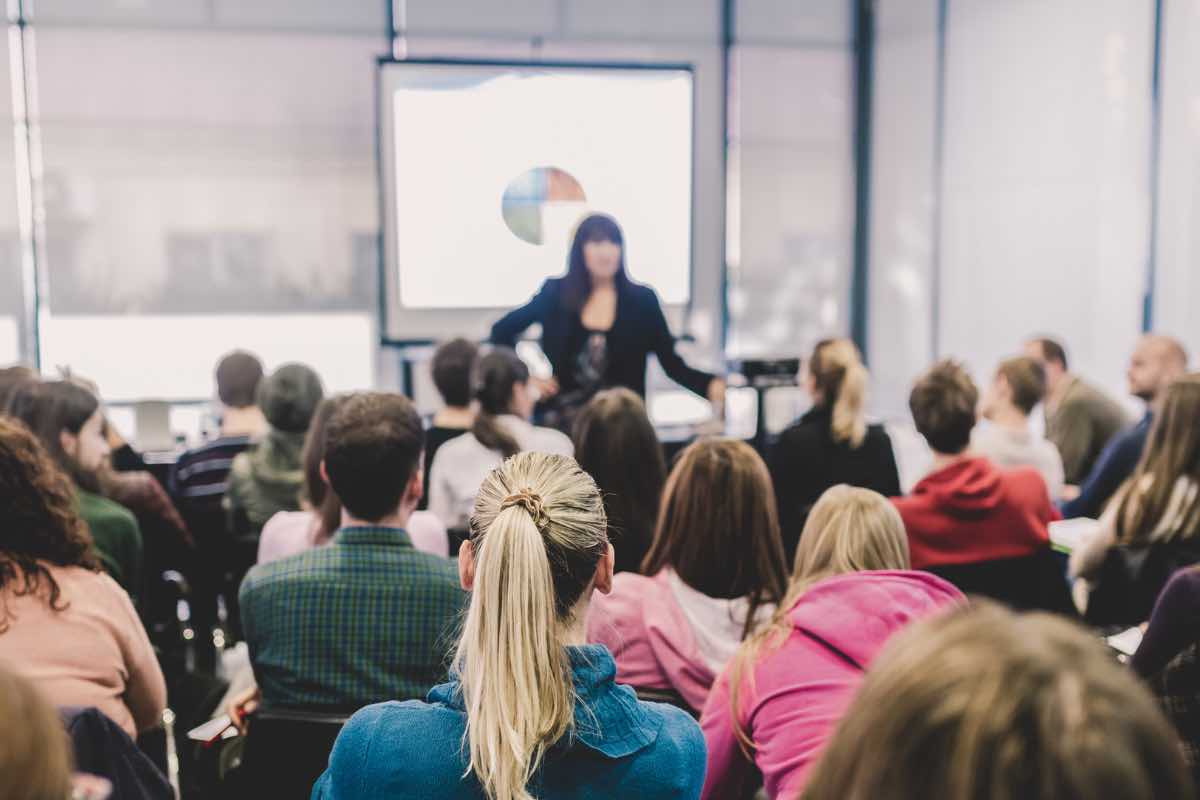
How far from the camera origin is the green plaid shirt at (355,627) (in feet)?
6.36

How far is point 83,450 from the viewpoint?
286cm

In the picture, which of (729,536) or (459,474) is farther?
(459,474)

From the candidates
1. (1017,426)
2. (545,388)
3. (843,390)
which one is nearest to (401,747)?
(843,390)

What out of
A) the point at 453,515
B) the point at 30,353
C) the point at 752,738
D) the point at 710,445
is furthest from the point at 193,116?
the point at 752,738

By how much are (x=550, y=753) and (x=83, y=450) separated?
2047 mm

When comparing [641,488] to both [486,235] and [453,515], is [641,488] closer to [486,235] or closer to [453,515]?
[453,515]

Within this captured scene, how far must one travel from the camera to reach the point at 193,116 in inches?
258

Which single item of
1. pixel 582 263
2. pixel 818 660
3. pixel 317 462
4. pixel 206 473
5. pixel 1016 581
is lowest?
pixel 1016 581

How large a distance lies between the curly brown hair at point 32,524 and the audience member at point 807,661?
1090 mm

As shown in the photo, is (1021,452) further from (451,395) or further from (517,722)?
(517,722)

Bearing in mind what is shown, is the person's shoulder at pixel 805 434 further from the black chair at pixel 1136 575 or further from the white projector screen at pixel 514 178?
the white projector screen at pixel 514 178

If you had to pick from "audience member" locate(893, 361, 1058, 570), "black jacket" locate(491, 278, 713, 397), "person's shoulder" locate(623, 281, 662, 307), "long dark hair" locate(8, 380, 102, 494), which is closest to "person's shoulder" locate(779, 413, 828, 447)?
"audience member" locate(893, 361, 1058, 570)

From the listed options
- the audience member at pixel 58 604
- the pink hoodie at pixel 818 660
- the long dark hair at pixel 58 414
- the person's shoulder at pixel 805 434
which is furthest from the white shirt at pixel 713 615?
the long dark hair at pixel 58 414

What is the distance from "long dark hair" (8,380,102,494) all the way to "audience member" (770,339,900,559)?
1913 millimetres
